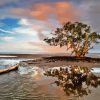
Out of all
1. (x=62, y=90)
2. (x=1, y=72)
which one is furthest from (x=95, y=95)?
(x=1, y=72)

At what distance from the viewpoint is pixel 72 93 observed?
2077 centimetres

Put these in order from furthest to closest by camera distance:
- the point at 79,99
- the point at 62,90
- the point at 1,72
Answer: the point at 1,72, the point at 62,90, the point at 79,99

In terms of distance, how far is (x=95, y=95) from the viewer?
2028 cm

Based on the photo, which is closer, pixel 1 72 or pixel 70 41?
pixel 1 72

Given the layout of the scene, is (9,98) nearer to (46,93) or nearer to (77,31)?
(46,93)

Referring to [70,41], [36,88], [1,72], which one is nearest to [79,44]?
[70,41]

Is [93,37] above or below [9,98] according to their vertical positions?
above

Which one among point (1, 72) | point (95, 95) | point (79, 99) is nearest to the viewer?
point (79, 99)

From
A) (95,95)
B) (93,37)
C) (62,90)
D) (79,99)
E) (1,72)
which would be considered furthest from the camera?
(93,37)

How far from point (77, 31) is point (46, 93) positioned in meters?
51.1

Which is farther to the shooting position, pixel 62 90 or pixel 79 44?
pixel 79 44

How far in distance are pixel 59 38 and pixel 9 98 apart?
54.3m

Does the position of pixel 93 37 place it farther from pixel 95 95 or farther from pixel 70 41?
pixel 95 95

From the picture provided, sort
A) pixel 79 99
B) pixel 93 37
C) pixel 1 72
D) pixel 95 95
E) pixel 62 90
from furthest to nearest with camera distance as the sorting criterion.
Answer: pixel 93 37, pixel 1 72, pixel 62 90, pixel 95 95, pixel 79 99
